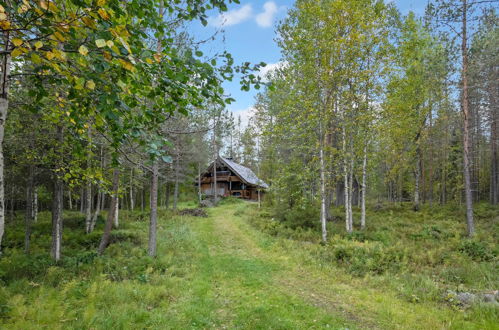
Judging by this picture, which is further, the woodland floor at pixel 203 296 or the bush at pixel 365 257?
the bush at pixel 365 257

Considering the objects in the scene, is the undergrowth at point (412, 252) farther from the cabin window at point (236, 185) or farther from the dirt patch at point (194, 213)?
the cabin window at point (236, 185)

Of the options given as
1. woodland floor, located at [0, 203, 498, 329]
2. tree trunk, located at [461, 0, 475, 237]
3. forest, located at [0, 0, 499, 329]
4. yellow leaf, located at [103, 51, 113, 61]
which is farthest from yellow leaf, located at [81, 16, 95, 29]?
tree trunk, located at [461, 0, 475, 237]

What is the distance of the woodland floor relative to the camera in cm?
530

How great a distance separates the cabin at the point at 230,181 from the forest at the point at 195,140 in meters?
16.9

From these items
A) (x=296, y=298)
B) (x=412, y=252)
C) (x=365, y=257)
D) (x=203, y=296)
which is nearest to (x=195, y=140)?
(x=203, y=296)

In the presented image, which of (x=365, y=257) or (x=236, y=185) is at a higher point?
(x=236, y=185)

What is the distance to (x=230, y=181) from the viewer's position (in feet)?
125

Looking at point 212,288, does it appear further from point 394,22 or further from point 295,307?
point 394,22

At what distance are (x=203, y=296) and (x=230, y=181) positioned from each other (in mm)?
31275

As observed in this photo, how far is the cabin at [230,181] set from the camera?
3662 centimetres

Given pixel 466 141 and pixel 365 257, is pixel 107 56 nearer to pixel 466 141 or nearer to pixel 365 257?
pixel 365 257

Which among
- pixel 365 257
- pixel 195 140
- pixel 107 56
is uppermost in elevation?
pixel 195 140

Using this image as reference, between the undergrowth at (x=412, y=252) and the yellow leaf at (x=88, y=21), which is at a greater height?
the yellow leaf at (x=88, y=21)

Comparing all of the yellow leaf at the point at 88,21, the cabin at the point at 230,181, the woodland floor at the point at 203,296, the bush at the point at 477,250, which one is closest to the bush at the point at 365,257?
the woodland floor at the point at 203,296
